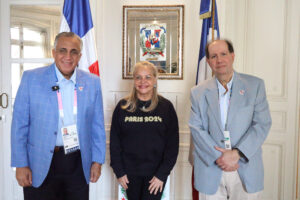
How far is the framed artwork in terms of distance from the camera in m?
2.92

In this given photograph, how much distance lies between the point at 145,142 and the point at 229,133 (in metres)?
0.60

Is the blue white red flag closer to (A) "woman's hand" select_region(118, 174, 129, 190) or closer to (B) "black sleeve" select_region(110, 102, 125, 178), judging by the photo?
(B) "black sleeve" select_region(110, 102, 125, 178)

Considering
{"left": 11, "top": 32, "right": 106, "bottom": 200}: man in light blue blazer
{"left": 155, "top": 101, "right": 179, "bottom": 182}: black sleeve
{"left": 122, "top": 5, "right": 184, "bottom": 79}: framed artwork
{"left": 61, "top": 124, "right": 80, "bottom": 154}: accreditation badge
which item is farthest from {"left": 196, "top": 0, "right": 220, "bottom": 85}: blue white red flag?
{"left": 61, "top": 124, "right": 80, "bottom": 154}: accreditation badge

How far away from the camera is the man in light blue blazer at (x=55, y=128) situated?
61.5 inches

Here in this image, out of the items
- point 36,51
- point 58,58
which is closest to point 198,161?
point 58,58

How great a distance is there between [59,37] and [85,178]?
0.95 m

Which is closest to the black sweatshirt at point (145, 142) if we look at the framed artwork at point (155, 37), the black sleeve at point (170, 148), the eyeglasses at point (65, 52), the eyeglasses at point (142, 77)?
the black sleeve at point (170, 148)

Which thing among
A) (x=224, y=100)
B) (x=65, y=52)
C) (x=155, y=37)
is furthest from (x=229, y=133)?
(x=155, y=37)

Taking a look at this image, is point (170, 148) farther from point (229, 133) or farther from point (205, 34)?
point (205, 34)

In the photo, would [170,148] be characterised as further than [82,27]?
No

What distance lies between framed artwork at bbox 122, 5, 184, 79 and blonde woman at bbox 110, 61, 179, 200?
1.03 metres

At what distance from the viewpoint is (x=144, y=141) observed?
1.86m

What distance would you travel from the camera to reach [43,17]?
119 inches

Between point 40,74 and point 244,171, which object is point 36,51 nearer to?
point 40,74
